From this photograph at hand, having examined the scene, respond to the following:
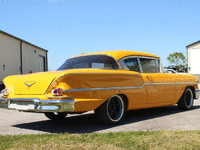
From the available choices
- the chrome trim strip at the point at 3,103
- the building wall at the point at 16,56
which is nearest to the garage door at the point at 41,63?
the building wall at the point at 16,56

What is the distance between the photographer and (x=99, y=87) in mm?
5480

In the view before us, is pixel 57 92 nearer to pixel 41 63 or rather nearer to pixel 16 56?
pixel 16 56

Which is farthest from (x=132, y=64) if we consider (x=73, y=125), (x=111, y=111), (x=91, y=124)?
(x=73, y=125)

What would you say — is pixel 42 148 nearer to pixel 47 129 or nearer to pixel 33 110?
pixel 33 110

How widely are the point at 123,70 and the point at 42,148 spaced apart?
2771 millimetres

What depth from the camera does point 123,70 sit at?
6152mm

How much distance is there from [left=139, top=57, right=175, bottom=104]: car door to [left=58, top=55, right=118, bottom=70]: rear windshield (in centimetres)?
96

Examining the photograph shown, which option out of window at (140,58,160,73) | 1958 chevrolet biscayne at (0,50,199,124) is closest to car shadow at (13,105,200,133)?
1958 chevrolet biscayne at (0,50,199,124)

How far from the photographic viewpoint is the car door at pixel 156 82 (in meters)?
6.77

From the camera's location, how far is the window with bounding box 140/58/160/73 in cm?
699

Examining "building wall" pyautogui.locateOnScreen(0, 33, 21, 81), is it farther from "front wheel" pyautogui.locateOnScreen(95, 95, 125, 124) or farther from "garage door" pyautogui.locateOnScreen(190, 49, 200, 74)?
"garage door" pyautogui.locateOnScreen(190, 49, 200, 74)

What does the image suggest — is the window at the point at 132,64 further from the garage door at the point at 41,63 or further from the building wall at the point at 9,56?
the garage door at the point at 41,63

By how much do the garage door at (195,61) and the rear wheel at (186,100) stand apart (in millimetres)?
30931

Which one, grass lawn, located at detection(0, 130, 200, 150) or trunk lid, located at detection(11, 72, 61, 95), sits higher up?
trunk lid, located at detection(11, 72, 61, 95)
